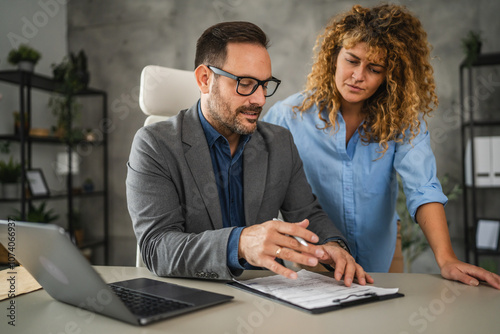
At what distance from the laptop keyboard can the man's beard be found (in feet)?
2.21

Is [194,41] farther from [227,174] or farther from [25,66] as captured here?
[227,174]

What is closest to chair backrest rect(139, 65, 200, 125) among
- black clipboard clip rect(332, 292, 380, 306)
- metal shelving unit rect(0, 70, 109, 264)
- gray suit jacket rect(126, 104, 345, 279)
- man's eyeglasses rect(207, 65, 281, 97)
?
gray suit jacket rect(126, 104, 345, 279)

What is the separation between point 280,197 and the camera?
1545 mm

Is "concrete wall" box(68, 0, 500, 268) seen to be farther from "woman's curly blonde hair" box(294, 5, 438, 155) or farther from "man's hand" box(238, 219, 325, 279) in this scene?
"man's hand" box(238, 219, 325, 279)

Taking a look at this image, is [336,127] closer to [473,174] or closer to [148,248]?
[148,248]

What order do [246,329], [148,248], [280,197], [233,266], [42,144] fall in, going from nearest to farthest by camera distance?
[246,329], [233,266], [148,248], [280,197], [42,144]

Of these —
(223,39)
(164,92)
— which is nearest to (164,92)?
(164,92)

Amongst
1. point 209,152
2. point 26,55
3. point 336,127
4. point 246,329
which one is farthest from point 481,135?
point 26,55

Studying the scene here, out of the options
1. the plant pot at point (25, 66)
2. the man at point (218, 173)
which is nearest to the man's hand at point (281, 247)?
the man at point (218, 173)

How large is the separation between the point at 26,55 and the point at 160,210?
299 centimetres

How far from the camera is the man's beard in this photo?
4.78 feet

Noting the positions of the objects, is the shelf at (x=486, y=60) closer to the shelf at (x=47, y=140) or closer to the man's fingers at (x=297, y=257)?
the man's fingers at (x=297, y=257)

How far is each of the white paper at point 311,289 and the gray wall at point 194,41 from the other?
297 centimetres

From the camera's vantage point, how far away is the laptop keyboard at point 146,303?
82 centimetres
